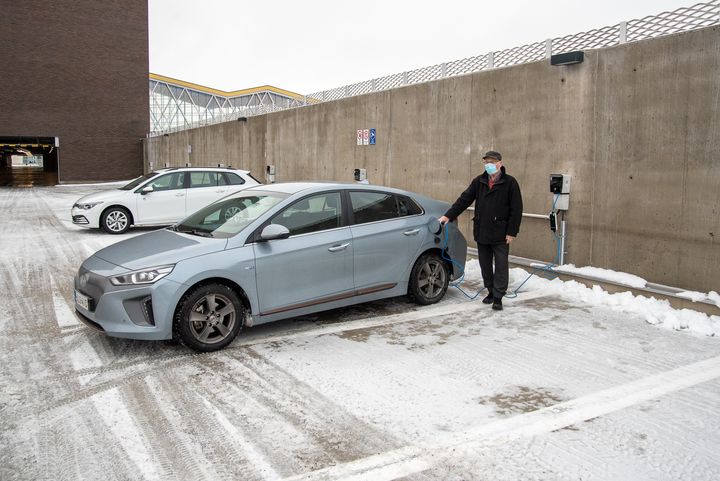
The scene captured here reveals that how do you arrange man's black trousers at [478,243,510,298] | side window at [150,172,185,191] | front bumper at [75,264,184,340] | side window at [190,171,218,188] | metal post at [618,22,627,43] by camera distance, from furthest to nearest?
side window at [190,171,218,188] → side window at [150,172,185,191] → metal post at [618,22,627,43] → man's black trousers at [478,243,510,298] → front bumper at [75,264,184,340]

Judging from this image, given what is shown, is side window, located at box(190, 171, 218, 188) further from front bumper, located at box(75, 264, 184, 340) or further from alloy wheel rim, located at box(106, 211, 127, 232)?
front bumper, located at box(75, 264, 184, 340)

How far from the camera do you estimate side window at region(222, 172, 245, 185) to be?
1438 centimetres

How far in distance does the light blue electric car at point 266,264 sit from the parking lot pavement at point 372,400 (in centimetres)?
33

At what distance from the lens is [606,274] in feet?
25.2

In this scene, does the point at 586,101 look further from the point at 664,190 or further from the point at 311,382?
the point at 311,382

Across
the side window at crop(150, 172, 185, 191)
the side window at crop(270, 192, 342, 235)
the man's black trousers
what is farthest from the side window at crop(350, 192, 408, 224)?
the side window at crop(150, 172, 185, 191)

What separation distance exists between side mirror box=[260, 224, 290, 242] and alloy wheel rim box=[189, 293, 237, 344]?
0.68 meters

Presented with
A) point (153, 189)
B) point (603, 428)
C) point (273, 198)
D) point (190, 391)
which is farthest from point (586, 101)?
point (153, 189)

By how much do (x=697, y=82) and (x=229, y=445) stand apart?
6.32 meters

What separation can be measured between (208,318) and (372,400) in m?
1.83

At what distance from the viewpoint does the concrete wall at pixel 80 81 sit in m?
36.8

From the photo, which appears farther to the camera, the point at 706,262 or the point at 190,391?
the point at 706,262

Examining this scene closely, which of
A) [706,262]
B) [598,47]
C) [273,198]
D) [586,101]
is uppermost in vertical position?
[598,47]

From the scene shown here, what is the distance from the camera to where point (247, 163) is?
821 inches
